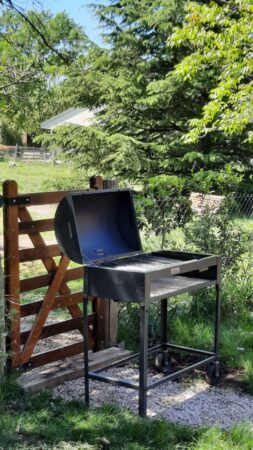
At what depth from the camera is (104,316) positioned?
5.05 m

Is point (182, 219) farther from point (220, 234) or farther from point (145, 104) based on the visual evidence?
point (145, 104)

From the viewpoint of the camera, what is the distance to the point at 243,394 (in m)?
4.34

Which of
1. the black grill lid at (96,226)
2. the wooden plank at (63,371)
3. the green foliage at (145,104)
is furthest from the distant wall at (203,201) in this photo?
the green foliage at (145,104)

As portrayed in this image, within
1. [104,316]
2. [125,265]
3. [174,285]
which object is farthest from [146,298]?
[104,316]

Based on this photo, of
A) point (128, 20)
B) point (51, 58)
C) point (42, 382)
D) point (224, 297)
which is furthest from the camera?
point (128, 20)

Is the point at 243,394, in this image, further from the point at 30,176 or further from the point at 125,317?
the point at 30,176

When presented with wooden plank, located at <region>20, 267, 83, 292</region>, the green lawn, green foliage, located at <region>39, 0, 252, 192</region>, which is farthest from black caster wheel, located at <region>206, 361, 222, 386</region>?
the green lawn

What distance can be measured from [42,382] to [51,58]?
4766 millimetres

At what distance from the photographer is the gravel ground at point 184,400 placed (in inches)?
152

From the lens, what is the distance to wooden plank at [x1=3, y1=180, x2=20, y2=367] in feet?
13.5

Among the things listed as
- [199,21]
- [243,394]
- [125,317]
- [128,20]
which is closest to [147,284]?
[243,394]

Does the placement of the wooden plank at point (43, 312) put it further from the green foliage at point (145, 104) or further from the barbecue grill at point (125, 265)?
the green foliage at point (145, 104)

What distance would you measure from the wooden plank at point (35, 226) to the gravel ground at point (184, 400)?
127 cm

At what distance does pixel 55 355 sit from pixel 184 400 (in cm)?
115
